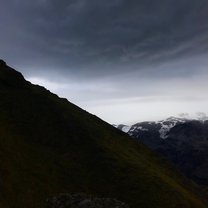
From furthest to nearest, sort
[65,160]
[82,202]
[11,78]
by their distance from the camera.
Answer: [11,78] < [65,160] < [82,202]

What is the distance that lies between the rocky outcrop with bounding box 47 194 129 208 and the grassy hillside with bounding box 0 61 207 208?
12078 mm

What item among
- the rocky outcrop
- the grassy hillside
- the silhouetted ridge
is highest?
the silhouetted ridge

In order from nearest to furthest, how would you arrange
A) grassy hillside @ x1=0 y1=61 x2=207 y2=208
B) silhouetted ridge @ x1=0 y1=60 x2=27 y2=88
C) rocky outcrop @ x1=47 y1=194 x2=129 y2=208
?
rocky outcrop @ x1=47 y1=194 x2=129 y2=208
grassy hillside @ x1=0 y1=61 x2=207 y2=208
silhouetted ridge @ x1=0 y1=60 x2=27 y2=88

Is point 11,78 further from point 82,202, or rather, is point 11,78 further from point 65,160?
point 82,202

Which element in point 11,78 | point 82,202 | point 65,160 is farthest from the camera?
point 11,78

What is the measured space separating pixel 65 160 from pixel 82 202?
1723 inches

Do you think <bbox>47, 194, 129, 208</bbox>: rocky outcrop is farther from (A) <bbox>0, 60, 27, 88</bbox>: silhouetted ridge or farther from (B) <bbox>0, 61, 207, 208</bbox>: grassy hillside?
(A) <bbox>0, 60, 27, 88</bbox>: silhouetted ridge

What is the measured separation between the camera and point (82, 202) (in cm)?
7281

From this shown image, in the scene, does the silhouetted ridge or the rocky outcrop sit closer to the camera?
the rocky outcrop

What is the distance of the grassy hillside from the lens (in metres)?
98.5

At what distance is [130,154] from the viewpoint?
132 m

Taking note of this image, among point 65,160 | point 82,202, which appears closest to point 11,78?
point 65,160

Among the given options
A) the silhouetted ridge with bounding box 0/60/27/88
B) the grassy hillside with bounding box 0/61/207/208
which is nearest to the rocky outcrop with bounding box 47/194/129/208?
the grassy hillside with bounding box 0/61/207/208

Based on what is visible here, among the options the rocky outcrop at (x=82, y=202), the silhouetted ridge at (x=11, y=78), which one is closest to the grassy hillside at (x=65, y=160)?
the silhouetted ridge at (x=11, y=78)
